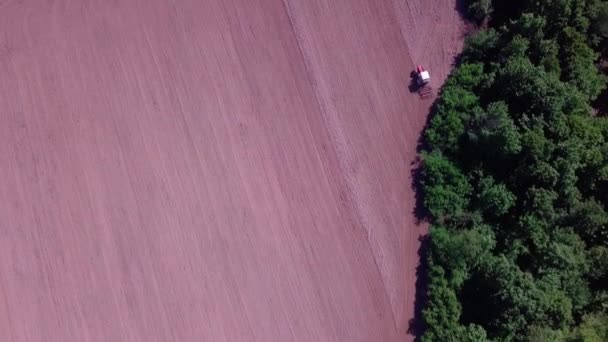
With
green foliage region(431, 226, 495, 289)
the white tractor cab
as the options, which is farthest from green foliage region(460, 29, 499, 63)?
green foliage region(431, 226, 495, 289)

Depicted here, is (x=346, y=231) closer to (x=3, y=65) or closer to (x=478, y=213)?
(x=478, y=213)

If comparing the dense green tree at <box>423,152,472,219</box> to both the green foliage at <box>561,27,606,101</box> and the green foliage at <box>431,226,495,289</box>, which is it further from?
the green foliage at <box>561,27,606,101</box>

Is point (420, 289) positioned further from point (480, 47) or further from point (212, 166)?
point (480, 47)

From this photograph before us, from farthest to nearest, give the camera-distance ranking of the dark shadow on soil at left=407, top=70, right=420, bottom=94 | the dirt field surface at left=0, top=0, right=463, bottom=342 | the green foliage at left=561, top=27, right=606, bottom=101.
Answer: the dark shadow on soil at left=407, top=70, right=420, bottom=94 → the dirt field surface at left=0, top=0, right=463, bottom=342 → the green foliage at left=561, top=27, right=606, bottom=101

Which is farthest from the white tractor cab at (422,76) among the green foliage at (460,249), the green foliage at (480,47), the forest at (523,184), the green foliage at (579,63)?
the green foliage at (460,249)

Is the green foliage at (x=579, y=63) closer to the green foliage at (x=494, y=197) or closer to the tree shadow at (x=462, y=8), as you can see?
the tree shadow at (x=462, y=8)

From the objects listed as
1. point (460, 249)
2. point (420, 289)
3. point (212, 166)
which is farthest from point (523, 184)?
point (212, 166)
